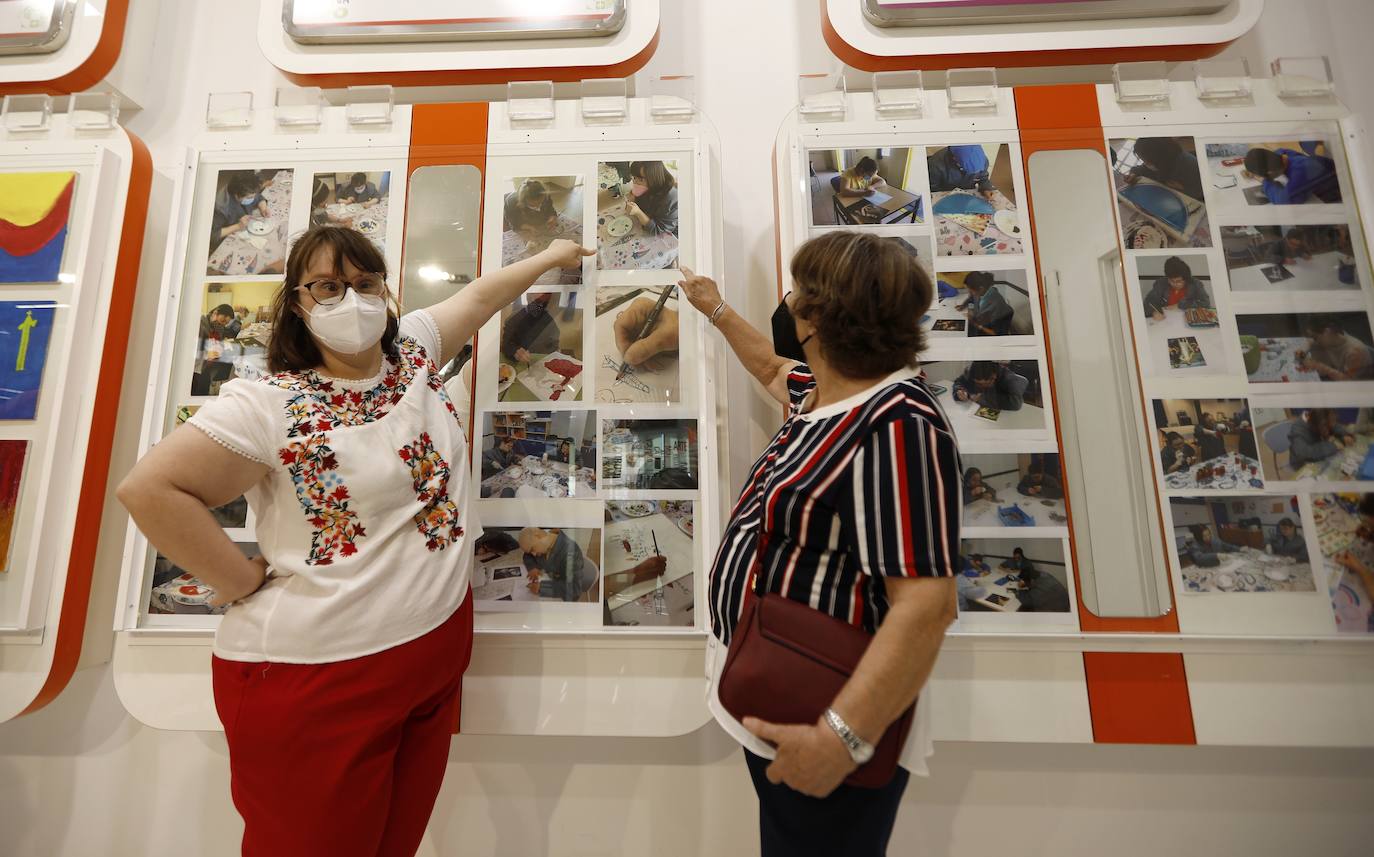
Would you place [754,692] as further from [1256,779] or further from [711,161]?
[1256,779]

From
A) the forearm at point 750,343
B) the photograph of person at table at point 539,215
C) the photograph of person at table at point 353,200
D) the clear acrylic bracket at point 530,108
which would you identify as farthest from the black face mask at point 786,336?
the photograph of person at table at point 353,200

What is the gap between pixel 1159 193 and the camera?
171cm

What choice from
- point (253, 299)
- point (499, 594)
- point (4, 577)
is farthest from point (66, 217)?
point (499, 594)

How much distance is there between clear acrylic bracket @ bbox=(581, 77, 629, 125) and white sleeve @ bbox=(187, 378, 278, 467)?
1185mm

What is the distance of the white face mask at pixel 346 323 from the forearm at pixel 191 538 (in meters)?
0.35

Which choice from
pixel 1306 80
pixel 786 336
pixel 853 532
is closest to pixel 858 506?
pixel 853 532

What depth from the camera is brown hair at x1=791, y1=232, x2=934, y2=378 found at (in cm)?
97

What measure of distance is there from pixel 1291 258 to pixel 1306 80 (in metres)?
0.54

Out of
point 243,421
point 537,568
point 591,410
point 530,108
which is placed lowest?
point 537,568

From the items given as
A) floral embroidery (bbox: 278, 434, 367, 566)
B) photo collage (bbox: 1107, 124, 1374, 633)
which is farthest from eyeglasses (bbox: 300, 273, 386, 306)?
photo collage (bbox: 1107, 124, 1374, 633)

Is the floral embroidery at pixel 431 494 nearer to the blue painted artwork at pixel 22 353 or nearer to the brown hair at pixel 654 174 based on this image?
the brown hair at pixel 654 174

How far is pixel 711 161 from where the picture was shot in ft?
5.97

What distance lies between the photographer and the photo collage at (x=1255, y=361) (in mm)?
1583

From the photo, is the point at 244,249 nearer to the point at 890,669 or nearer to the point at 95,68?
the point at 95,68
